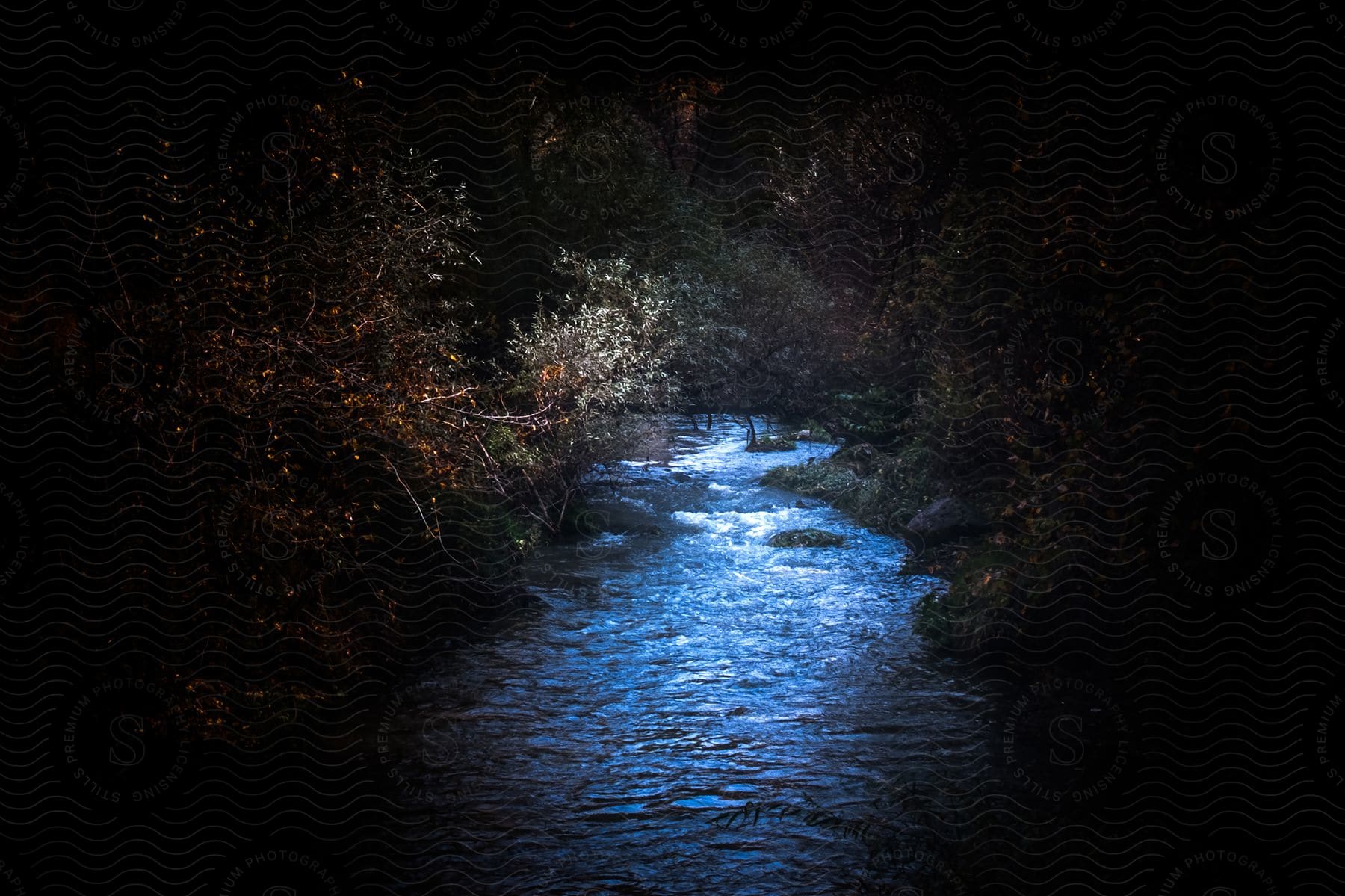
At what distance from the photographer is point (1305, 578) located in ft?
21.0

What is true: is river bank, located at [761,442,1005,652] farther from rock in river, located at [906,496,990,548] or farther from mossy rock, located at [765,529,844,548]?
mossy rock, located at [765,529,844,548]

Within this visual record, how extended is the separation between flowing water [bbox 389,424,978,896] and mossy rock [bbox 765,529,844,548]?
336mm

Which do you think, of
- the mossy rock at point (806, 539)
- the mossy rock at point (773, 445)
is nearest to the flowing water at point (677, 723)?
the mossy rock at point (806, 539)

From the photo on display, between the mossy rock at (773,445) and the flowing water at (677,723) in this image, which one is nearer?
the flowing water at (677,723)

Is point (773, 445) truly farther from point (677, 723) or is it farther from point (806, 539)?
point (677, 723)

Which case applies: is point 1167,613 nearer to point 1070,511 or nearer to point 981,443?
point 1070,511

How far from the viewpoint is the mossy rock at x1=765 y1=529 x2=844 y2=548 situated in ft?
55.2

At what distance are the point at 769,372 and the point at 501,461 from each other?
1275 centimetres

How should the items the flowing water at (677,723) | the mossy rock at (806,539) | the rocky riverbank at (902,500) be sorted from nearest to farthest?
1. the flowing water at (677,723)
2. the rocky riverbank at (902,500)
3. the mossy rock at (806,539)

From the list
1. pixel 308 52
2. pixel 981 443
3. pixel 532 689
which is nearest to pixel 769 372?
pixel 981 443

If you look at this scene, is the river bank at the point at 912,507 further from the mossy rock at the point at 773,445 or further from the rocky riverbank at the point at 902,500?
the mossy rock at the point at 773,445

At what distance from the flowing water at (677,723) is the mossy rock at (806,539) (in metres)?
0.34

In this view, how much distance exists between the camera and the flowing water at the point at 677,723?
725cm

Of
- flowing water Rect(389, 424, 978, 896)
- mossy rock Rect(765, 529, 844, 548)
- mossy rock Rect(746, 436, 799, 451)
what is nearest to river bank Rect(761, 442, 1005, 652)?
flowing water Rect(389, 424, 978, 896)
